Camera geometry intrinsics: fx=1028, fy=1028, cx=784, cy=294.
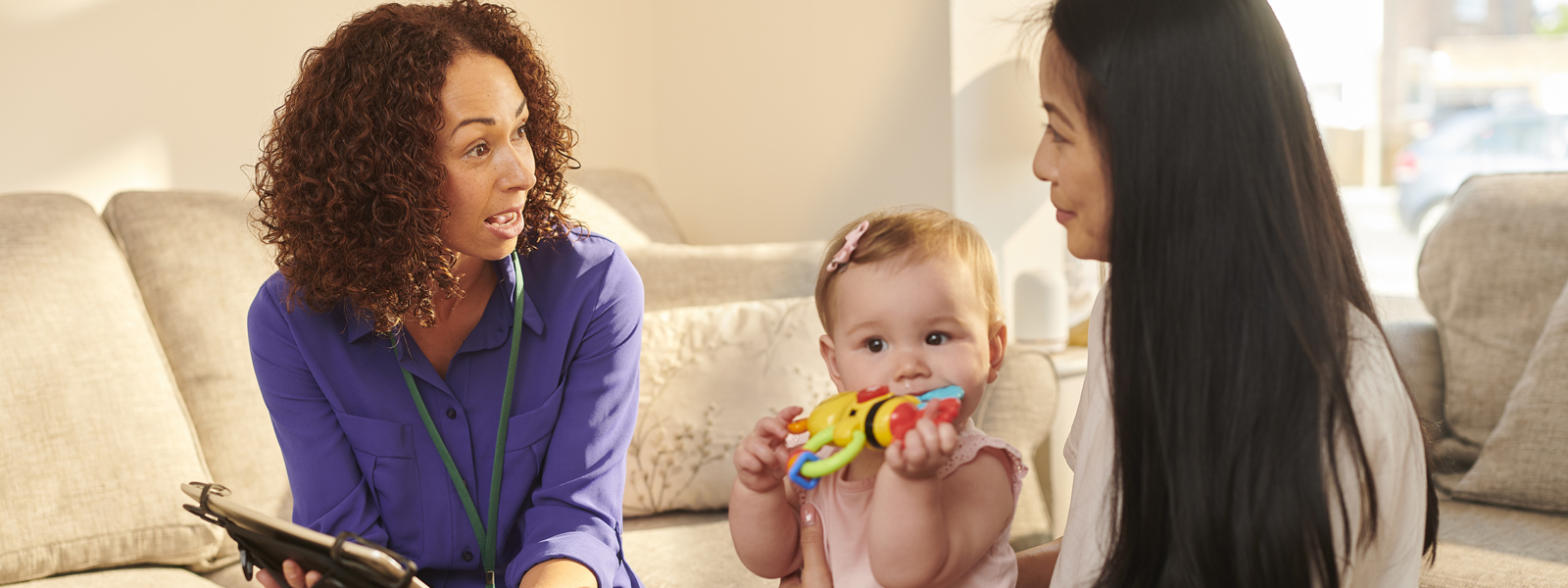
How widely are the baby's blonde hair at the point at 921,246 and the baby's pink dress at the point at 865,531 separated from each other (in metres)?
0.13

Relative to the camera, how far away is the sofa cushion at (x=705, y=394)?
6.25 feet

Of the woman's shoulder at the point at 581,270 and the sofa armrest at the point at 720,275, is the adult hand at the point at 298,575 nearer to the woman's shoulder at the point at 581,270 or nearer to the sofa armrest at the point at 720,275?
the woman's shoulder at the point at 581,270

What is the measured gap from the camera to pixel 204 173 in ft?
7.13

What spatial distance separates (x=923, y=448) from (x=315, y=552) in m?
0.56

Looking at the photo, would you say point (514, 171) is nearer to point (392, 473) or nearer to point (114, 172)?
point (392, 473)

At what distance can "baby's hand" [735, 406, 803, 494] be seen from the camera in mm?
943

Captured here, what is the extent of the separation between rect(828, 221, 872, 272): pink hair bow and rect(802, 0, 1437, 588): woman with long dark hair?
0.86ft

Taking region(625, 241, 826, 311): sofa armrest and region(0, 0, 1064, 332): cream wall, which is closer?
region(0, 0, 1064, 332): cream wall

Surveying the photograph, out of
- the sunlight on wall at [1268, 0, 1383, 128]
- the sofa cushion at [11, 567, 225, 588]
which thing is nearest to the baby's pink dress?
the sofa cushion at [11, 567, 225, 588]

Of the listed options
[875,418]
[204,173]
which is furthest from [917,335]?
[204,173]

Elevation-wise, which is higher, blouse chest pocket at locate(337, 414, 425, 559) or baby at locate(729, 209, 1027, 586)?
baby at locate(729, 209, 1027, 586)

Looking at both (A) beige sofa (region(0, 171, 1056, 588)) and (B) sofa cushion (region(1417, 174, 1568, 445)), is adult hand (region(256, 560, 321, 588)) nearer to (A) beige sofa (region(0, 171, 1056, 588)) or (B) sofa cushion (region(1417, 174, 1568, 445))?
(A) beige sofa (region(0, 171, 1056, 588))

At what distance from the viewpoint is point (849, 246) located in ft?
3.29

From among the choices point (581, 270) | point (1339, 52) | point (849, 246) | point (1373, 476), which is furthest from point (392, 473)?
point (1339, 52)
